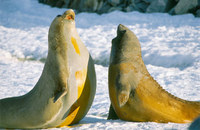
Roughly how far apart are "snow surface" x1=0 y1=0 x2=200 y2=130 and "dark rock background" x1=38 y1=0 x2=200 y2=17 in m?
0.40

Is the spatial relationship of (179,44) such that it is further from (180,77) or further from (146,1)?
(146,1)

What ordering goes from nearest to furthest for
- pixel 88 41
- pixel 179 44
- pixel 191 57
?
pixel 191 57 < pixel 179 44 < pixel 88 41

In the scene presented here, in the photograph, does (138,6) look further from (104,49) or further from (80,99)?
(80,99)

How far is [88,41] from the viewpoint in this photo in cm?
1012

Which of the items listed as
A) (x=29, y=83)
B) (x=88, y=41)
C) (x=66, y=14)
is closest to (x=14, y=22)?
(x=88, y=41)

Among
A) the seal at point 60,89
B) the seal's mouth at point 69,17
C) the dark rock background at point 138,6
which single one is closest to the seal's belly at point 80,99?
the seal at point 60,89

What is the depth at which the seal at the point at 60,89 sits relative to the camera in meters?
3.60

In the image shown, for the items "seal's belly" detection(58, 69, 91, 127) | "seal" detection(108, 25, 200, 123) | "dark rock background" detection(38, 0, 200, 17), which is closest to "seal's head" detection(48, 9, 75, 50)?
"seal's belly" detection(58, 69, 91, 127)

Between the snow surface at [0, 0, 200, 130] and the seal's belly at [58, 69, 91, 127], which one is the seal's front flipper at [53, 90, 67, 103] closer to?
the seal's belly at [58, 69, 91, 127]

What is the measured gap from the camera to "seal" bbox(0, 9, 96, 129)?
3600 millimetres

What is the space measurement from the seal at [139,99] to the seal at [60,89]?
0.35 meters

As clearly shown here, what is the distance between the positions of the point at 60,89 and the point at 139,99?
0.90 m

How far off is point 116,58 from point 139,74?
13.5 inches

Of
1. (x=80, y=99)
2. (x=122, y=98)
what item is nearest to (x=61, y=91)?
(x=80, y=99)
